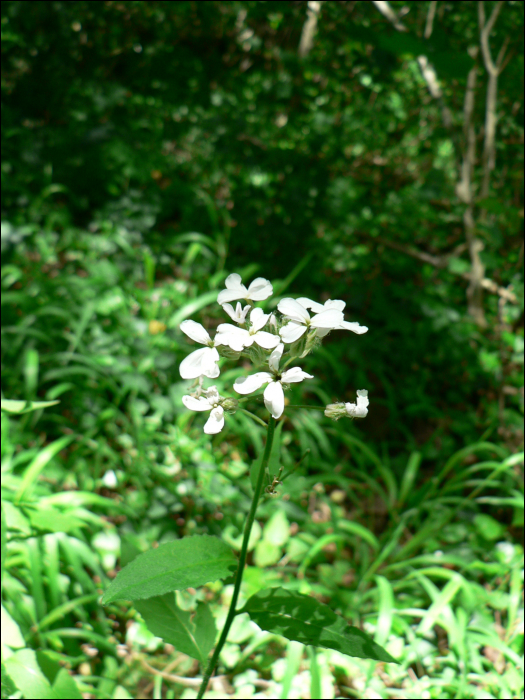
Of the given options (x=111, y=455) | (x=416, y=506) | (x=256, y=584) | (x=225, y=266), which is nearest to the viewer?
(x=256, y=584)

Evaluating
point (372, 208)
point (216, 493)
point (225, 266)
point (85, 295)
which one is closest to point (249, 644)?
point (216, 493)

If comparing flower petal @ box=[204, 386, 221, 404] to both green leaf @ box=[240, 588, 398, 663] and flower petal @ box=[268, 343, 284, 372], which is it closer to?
flower petal @ box=[268, 343, 284, 372]

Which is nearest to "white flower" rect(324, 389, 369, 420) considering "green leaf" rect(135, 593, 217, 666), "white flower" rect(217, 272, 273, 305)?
"white flower" rect(217, 272, 273, 305)

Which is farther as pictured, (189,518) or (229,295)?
(189,518)

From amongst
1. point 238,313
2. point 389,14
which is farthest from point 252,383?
point 389,14

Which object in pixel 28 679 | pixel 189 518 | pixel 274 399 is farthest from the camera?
pixel 189 518

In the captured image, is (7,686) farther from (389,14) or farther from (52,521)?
(389,14)

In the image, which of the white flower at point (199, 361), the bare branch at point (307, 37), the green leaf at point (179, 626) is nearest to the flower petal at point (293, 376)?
the white flower at point (199, 361)

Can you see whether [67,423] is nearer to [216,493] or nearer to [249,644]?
[216,493]
